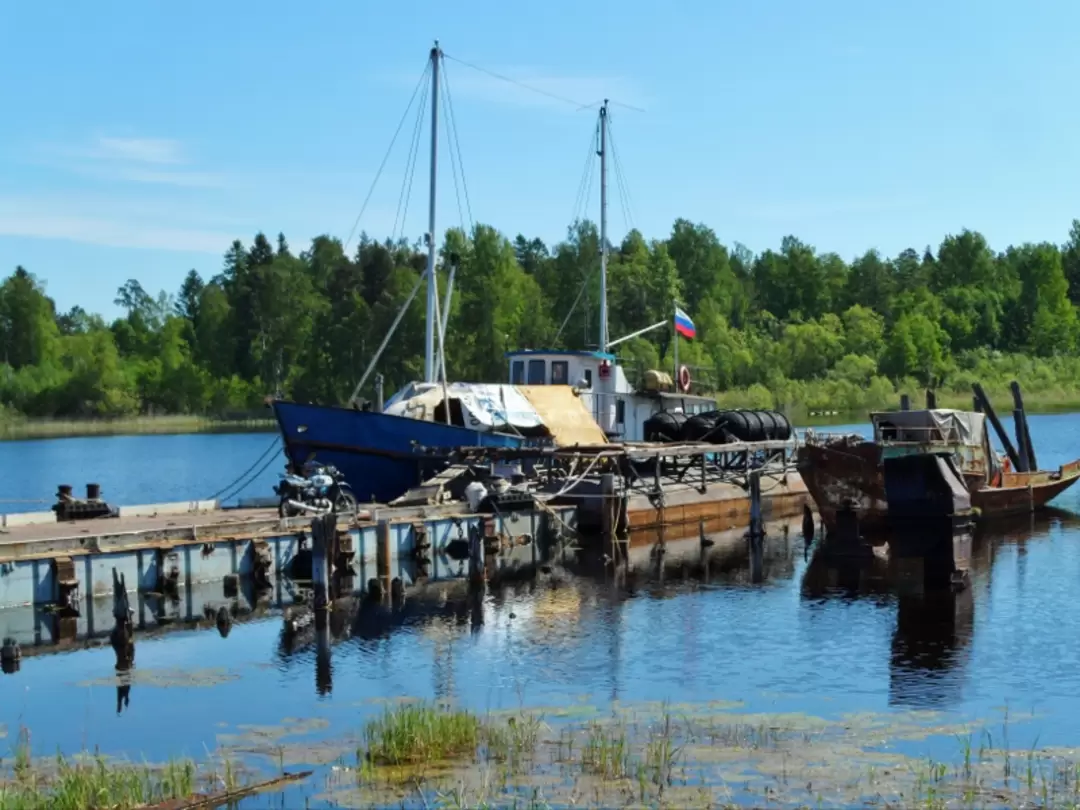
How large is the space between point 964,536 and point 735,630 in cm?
768

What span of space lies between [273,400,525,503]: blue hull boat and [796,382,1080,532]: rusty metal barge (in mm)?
9447

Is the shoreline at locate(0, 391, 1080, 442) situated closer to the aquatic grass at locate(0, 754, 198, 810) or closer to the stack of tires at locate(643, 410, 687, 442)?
the stack of tires at locate(643, 410, 687, 442)

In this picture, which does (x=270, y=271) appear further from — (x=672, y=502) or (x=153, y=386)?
(x=672, y=502)

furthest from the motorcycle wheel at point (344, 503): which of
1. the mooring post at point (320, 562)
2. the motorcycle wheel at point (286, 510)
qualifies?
the mooring post at point (320, 562)

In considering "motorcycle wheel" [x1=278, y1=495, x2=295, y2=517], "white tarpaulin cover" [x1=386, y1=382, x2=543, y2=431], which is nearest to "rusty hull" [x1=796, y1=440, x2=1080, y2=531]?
"white tarpaulin cover" [x1=386, y1=382, x2=543, y2=431]

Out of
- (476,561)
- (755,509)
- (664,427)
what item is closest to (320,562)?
(476,561)

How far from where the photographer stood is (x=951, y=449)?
45688mm

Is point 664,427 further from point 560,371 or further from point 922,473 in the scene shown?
point 922,473

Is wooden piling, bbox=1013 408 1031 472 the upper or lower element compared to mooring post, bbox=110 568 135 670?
upper

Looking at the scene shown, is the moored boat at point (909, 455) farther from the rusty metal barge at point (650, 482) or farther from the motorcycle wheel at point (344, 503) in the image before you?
the motorcycle wheel at point (344, 503)

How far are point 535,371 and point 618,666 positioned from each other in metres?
24.4

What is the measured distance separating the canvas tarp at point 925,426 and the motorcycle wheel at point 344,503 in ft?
58.5

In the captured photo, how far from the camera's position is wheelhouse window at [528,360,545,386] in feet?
160

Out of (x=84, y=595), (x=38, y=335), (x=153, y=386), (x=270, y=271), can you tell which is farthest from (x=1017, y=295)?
(x=84, y=595)
